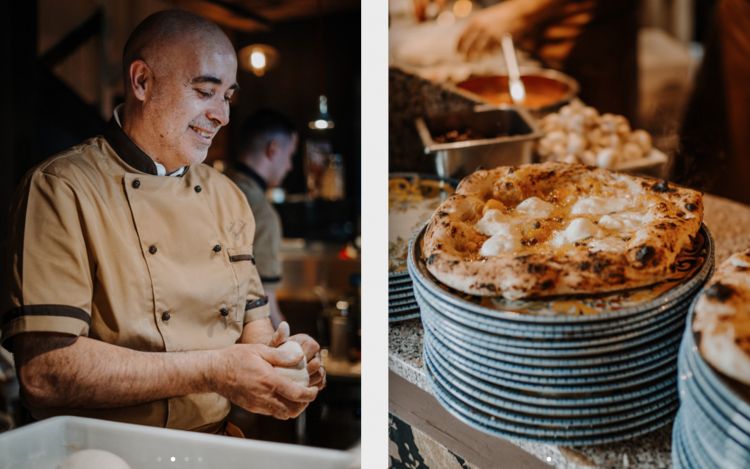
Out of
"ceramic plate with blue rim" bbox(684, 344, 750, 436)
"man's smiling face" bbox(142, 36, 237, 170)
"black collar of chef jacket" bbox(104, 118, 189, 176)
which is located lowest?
"ceramic plate with blue rim" bbox(684, 344, 750, 436)

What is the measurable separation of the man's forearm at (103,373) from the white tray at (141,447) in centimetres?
8

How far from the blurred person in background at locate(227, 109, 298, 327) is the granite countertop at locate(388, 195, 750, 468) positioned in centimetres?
42

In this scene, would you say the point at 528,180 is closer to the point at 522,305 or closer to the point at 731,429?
the point at 522,305

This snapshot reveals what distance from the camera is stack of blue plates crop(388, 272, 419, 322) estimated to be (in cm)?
192

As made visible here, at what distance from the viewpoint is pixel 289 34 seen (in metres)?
2.03

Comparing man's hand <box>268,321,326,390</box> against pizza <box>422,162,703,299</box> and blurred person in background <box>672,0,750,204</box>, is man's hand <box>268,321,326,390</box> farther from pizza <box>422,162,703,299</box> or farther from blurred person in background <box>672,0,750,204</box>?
blurred person in background <box>672,0,750,204</box>

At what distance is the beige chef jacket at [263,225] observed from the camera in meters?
1.90

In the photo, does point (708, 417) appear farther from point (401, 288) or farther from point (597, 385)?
point (401, 288)

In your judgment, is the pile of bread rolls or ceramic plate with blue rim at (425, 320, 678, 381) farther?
the pile of bread rolls

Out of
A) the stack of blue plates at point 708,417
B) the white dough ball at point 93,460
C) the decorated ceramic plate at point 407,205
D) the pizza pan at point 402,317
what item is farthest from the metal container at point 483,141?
the white dough ball at point 93,460

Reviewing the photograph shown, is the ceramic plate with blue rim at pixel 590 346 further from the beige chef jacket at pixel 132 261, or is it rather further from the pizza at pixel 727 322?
the beige chef jacket at pixel 132 261

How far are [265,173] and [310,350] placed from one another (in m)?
0.61

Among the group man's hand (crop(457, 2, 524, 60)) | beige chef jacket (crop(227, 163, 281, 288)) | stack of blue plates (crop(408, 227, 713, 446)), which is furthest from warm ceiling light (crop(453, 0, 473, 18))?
stack of blue plates (crop(408, 227, 713, 446))

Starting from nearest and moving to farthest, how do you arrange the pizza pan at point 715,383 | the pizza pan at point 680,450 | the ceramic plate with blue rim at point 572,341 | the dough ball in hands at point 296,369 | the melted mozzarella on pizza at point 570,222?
1. the pizza pan at point 715,383
2. the pizza pan at point 680,450
3. the ceramic plate with blue rim at point 572,341
4. the melted mozzarella on pizza at point 570,222
5. the dough ball in hands at point 296,369
